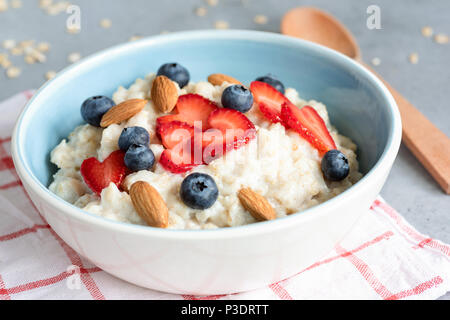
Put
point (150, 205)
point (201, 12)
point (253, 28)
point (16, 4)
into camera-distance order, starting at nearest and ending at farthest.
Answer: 1. point (150, 205)
2. point (253, 28)
3. point (201, 12)
4. point (16, 4)

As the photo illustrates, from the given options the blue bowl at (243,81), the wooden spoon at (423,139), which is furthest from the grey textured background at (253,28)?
the blue bowl at (243,81)

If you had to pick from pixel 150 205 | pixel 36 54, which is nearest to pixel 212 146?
pixel 150 205

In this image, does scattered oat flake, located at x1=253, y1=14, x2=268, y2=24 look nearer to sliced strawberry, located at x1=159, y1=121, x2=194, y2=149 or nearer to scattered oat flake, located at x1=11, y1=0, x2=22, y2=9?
scattered oat flake, located at x1=11, y1=0, x2=22, y2=9

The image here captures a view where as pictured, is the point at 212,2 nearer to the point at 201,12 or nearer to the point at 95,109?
the point at 201,12

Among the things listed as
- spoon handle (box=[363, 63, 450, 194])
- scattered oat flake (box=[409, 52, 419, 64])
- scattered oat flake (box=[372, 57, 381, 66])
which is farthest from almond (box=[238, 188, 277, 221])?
scattered oat flake (box=[409, 52, 419, 64])

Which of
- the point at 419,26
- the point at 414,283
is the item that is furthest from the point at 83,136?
the point at 419,26

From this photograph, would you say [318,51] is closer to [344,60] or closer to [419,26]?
[344,60]
